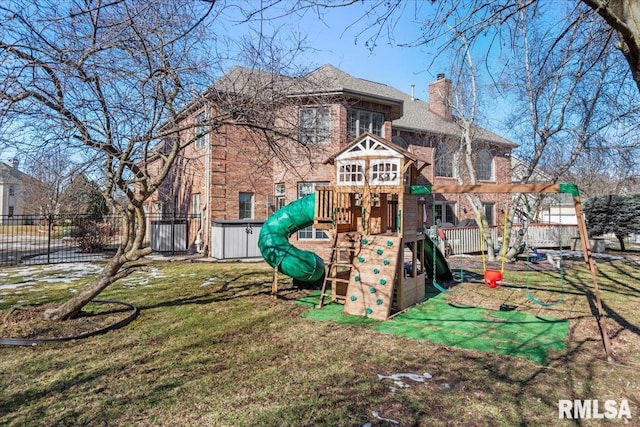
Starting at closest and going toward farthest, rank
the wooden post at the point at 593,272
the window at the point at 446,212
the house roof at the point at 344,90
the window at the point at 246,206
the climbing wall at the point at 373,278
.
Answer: the wooden post at the point at 593,272
the house roof at the point at 344,90
the climbing wall at the point at 373,278
the window at the point at 246,206
the window at the point at 446,212

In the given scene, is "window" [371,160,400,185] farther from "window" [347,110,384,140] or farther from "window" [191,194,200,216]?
"window" [191,194,200,216]

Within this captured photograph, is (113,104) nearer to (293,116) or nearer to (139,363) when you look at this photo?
(293,116)

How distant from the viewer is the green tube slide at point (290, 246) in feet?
28.3

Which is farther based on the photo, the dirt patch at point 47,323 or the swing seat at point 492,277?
the swing seat at point 492,277

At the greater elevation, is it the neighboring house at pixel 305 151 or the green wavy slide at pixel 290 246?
the neighboring house at pixel 305 151

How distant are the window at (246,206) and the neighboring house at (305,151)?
4 cm

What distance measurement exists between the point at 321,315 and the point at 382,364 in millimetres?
2498

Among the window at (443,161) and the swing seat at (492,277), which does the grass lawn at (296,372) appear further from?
the window at (443,161)

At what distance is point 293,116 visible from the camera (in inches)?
300

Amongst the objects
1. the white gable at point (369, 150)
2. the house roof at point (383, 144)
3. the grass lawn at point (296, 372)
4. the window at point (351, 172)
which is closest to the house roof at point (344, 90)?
the house roof at point (383, 144)

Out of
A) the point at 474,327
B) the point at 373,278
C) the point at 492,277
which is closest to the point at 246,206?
the point at 373,278

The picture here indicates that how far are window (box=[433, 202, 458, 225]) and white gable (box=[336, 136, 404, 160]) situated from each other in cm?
1617

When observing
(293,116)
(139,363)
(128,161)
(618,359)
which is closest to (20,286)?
(128,161)

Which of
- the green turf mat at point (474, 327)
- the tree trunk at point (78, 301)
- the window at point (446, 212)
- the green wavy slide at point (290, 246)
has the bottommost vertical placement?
the green turf mat at point (474, 327)
